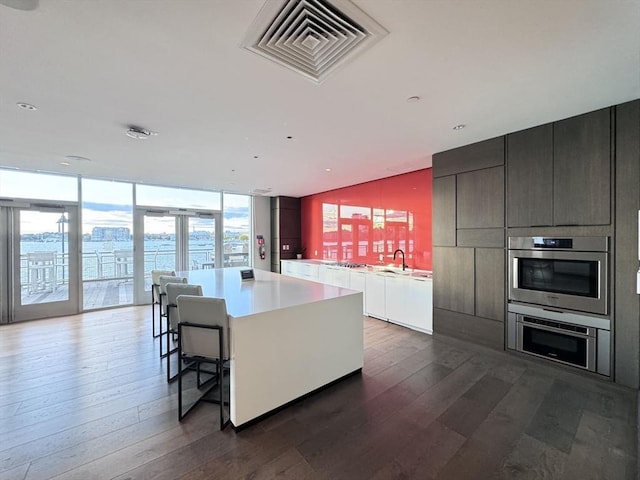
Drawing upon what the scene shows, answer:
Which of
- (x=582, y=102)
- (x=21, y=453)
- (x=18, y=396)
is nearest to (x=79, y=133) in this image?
(x=18, y=396)

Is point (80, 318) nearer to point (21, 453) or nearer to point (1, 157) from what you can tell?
point (1, 157)

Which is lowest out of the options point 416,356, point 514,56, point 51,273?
point 416,356

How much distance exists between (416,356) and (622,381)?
1830 mm

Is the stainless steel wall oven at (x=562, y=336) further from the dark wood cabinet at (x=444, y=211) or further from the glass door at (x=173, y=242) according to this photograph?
the glass door at (x=173, y=242)

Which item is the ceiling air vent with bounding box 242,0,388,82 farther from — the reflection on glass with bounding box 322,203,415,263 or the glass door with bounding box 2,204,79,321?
the glass door with bounding box 2,204,79,321

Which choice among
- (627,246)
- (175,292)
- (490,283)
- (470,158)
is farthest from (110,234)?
(627,246)

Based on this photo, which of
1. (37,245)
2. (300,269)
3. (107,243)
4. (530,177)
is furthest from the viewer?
(300,269)

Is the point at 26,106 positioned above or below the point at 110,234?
above

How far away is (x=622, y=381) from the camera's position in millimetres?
2545

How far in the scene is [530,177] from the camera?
10.0 ft

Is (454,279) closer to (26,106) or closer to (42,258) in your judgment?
(26,106)

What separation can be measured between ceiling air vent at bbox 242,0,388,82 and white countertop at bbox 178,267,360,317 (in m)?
1.82

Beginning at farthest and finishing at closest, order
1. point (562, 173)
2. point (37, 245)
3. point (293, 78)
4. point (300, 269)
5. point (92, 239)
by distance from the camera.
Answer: point (300, 269)
point (92, 239)
point (37, 245)
point (562, 173)
point (293, 78)

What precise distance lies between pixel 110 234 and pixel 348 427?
6.08 m
